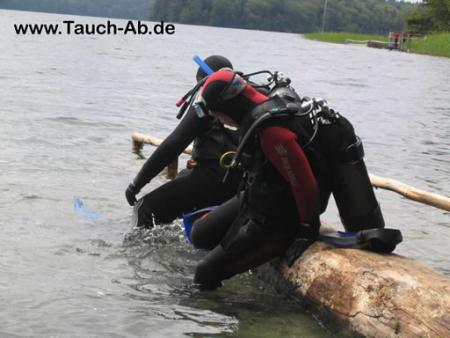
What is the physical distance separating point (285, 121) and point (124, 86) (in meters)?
20.0

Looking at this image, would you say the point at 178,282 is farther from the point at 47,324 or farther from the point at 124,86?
the point at 124,86

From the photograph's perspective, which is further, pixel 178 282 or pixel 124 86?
pixel 124 86

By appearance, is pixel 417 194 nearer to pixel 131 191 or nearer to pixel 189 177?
pixel 189 177

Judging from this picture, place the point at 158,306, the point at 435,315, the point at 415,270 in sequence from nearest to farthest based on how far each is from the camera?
the point at 435,315
the point at 415,270
the point at 158,306

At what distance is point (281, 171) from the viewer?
16.2 feet

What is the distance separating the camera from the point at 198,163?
646cm

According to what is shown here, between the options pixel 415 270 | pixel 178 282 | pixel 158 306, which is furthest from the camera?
pixel 178 282

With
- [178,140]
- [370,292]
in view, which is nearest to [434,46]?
[178,140]

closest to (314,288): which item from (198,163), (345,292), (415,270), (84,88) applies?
(345,292)

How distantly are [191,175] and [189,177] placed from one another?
2cm

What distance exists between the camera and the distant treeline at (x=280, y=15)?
502ft

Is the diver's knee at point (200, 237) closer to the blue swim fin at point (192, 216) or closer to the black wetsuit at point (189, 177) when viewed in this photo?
the blue swim fin at point (192, 216)

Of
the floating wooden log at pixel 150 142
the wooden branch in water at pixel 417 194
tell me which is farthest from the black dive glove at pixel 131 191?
the floating wooden log at pixel 150 142

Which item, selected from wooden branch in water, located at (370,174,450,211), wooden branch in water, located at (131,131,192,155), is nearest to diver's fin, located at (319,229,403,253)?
wooden branch in water, located at (370,174,450,211)
